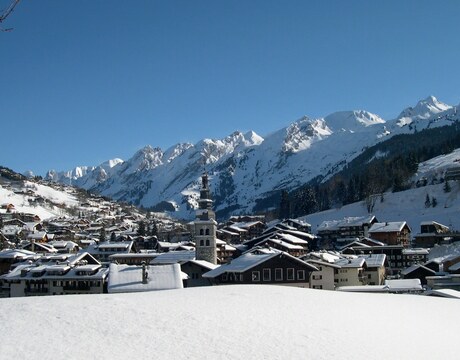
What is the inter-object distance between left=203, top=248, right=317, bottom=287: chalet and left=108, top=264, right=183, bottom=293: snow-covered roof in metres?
7.65

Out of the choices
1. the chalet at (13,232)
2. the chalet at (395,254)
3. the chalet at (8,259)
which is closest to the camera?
the chalet at (8,259)

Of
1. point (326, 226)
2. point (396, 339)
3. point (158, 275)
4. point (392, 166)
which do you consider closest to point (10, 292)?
point (158, 275)

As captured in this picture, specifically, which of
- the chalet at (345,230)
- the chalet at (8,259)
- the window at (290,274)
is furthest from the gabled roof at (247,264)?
the chalet at (345,230)

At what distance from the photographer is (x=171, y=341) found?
18.9 metres

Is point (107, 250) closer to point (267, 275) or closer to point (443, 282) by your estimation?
point (267, 275)

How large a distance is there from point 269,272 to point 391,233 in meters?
57.5

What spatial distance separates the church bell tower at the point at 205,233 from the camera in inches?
2918

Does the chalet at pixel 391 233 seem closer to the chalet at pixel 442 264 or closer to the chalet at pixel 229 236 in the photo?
the chalet at pixel 442 264

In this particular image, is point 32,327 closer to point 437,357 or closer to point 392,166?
point 437,357

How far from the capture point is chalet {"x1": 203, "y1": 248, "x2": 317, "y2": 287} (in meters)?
52.8

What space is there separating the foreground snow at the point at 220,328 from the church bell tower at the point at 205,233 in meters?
45.1

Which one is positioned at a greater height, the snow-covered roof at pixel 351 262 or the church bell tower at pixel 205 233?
the church bell tower at pixel 205 233

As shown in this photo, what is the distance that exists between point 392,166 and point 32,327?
527 feet

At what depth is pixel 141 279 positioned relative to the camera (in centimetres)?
4428
